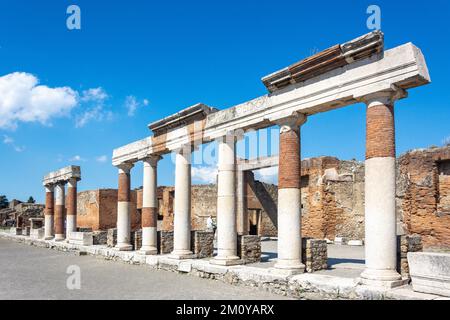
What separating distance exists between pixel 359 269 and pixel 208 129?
18.2 ft

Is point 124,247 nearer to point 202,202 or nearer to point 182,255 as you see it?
point 182,255

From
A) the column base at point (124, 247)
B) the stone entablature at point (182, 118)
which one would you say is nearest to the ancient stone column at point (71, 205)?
the column base at point (124, 247)

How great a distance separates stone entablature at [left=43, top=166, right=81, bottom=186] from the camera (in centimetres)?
2148

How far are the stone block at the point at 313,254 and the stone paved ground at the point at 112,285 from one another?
1.35 m

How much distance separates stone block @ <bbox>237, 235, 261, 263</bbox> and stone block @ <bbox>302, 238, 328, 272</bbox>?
6.85ft

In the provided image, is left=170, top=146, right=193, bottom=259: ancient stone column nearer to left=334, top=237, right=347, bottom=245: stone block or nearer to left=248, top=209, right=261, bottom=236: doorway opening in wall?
left=334, top=237, right=347, bottom=245: stone block

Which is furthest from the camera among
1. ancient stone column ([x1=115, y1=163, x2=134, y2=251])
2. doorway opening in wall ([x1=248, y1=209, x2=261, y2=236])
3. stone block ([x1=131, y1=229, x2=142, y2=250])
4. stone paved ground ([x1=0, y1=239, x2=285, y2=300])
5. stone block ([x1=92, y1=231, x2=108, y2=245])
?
doorway opening in wall ([x1=248, y1=209, x2=261, y2=236])

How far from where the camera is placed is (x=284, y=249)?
30.7 ft

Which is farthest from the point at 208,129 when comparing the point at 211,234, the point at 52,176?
the point at 52,176

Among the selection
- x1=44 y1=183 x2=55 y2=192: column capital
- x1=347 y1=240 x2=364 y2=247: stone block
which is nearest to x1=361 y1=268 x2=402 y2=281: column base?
x1=347 y1=240 x2=364 y2=247: stone block

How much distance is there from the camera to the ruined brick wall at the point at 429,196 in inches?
615

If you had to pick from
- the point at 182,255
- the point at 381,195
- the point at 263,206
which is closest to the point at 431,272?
the point at 381,195

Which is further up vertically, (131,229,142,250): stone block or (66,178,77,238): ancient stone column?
(66,178,77,238): ancient stone column
